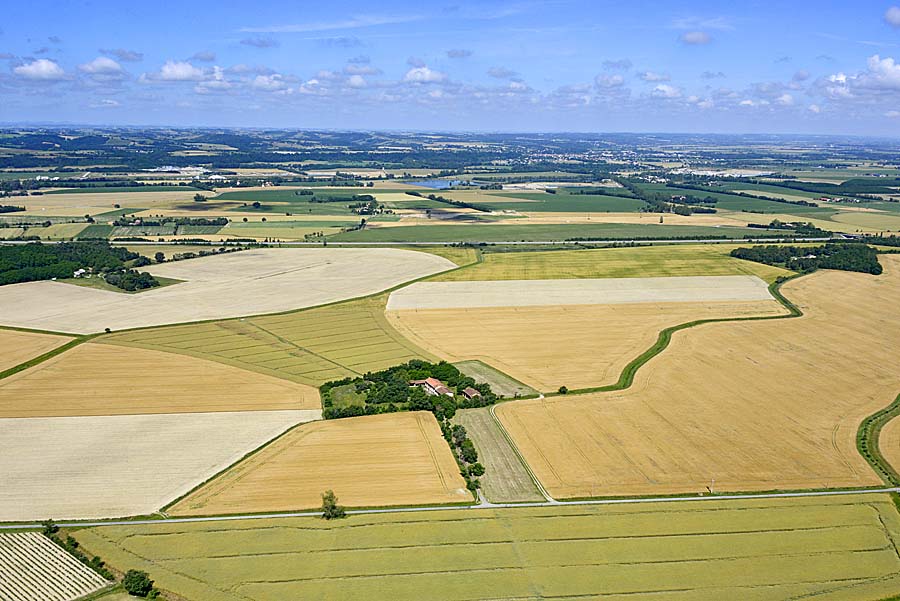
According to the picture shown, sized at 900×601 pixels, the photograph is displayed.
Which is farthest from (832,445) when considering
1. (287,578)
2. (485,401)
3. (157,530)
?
(157,530)

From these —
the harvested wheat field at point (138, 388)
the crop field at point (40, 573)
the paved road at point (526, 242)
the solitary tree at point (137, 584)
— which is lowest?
the crop field at point (40, 573)

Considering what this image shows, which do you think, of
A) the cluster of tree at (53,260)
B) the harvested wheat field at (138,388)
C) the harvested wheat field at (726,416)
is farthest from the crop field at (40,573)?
the cluster of tree at (53,260)

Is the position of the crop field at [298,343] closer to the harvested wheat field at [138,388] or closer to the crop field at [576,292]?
the harvested wheat field at [138,388]

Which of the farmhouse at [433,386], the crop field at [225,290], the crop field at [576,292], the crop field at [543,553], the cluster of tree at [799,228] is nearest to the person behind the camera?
the crop field at [543,553]

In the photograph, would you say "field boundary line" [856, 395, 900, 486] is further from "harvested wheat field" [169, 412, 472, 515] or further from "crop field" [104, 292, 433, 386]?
"crop field" [104, 292, 433, 386]

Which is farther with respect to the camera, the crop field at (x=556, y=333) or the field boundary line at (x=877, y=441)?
the crop field at (x=556, y=333)

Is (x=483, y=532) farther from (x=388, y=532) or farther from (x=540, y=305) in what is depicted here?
(x=540, y=305)

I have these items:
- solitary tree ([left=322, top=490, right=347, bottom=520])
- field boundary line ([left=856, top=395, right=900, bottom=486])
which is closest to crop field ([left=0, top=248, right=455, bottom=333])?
solitary tree ([left=322, top=490, right=347, bottom=520])

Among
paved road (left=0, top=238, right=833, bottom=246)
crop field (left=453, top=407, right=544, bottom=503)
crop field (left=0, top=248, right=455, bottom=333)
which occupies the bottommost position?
crop field (left=453, top=407, right=544, bottom=503)
